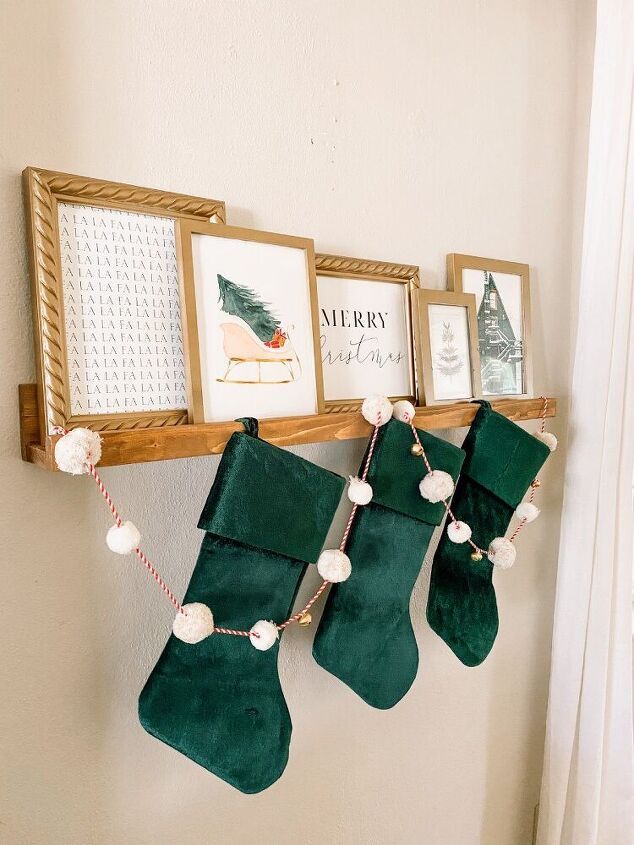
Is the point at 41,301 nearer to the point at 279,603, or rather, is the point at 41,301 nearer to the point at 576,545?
the point at 279,603

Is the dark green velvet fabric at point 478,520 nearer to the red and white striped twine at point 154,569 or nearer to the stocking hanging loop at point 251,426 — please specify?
the red and white striped twine at point 154,569

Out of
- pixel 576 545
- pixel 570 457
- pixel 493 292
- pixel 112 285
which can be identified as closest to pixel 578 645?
pixel 576 545

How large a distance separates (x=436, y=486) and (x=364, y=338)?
243 millimetres

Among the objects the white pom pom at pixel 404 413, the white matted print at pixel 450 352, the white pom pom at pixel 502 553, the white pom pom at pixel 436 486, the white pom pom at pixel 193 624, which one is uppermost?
the white matted print at pixel 450 352

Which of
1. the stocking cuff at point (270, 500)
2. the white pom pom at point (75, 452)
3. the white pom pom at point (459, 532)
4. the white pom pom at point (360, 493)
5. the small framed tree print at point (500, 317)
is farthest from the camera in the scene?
the small framed tree print at point (500, 317)

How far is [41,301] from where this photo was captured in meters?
0.63

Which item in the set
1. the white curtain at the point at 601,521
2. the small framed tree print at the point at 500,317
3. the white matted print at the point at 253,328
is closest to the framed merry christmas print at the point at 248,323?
the white matted print at the point at 253,328

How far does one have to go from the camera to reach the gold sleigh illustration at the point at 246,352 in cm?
74

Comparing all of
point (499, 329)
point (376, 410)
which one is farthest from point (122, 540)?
point (499, 329)

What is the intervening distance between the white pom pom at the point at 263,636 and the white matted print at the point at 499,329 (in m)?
0.58

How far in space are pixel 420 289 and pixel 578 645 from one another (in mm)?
756

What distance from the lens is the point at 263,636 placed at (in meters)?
0.70

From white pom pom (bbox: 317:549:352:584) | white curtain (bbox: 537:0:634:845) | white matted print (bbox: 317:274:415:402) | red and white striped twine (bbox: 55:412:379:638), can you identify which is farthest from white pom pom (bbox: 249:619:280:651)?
white curtain (bbox: 537:0:634:845)

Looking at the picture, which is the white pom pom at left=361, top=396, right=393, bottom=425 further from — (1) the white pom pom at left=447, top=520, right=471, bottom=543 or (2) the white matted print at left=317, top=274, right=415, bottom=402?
(1) the white pom pom at left=447, top=520, right=471, bottom=543
